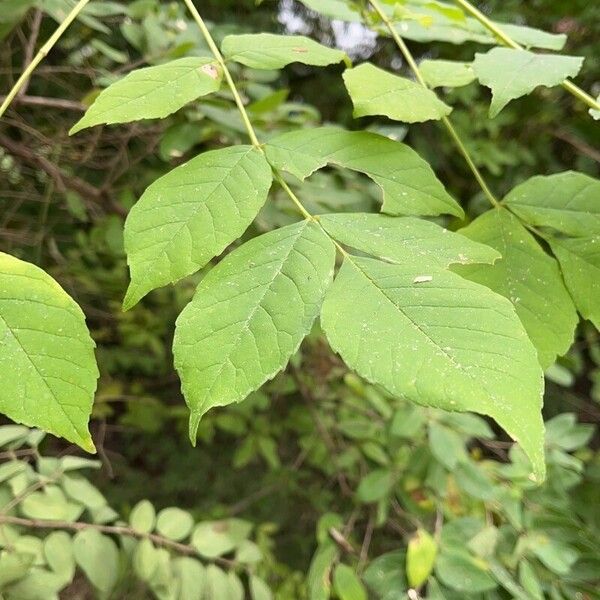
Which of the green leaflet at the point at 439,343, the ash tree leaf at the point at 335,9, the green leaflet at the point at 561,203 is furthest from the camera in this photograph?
the ash tree leaf at the point at 335,9

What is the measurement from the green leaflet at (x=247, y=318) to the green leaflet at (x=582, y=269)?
0.25 meters

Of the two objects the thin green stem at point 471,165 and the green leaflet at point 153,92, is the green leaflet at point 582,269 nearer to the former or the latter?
the thin green stem at point 471,165

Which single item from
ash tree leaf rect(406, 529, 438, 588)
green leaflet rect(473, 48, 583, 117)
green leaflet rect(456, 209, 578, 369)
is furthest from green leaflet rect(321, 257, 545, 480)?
ash tree leaf rect(406, 529, 438, 588)

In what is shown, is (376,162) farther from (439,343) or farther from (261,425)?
(261,425)

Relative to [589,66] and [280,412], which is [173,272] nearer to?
[280,412]

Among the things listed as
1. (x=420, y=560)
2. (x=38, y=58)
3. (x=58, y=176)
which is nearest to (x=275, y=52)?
(x=38, y=58)

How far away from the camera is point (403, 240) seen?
1.84 feet

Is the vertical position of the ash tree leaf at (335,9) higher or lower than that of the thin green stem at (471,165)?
higher

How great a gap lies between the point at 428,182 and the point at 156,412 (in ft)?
5.36

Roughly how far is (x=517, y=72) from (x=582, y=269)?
8.3 inches

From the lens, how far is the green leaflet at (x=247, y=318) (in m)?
0.44

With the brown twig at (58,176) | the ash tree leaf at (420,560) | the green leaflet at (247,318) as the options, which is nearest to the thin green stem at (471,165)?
the green leaflet at (247,318)

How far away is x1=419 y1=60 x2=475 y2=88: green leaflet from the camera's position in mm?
751

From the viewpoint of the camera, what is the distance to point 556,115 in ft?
8.11
